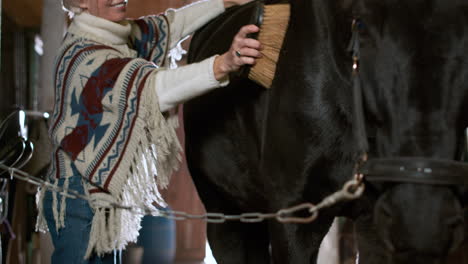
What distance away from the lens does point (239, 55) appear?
4.41 feet

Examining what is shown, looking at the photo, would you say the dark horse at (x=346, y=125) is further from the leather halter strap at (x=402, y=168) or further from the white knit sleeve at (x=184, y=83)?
the white knit sleeve at (x=184, y=83)

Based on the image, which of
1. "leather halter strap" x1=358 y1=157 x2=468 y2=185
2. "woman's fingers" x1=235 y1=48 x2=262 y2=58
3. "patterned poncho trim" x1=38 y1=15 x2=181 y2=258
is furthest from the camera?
"patterned poncho trim" x1=38 y1=15 x2=181 y2=258

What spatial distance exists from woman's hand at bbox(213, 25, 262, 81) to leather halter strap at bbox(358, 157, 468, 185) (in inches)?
13.7

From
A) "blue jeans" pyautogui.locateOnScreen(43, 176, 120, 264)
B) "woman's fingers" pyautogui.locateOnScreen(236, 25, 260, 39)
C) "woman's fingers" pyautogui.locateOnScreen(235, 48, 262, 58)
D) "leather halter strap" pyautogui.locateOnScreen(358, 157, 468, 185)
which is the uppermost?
"woman's fingers" pyautogui.locateOnScreen(236, 25, 260, 39)

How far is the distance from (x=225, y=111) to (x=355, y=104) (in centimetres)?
54

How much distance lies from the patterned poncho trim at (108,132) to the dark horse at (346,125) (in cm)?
22

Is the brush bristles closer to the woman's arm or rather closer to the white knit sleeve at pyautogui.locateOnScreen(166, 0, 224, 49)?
the woman's arm

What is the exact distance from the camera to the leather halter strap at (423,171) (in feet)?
3.67

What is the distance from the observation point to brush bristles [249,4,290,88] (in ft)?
4.66

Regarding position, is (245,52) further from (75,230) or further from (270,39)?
(75,230)

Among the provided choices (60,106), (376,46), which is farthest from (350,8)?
(60,106)

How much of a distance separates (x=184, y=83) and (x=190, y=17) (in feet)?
2.32

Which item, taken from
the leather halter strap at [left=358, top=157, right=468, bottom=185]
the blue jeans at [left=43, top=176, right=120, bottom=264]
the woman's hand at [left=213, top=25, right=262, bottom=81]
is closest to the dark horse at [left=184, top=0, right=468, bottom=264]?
the leather halter strap at [left=358, top=157, right=468, bottom=185]

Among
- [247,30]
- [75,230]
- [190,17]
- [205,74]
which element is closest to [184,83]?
[205,74]
